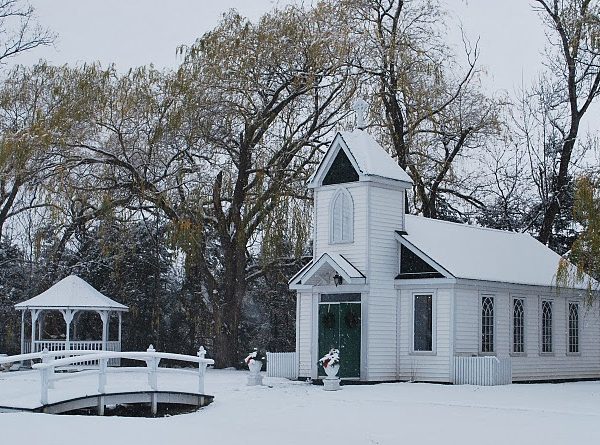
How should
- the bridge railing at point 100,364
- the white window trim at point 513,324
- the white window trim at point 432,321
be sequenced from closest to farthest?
the bridge railing at point 100,364 < the white window trim at point 432,321 < the white window trim at point 513,324

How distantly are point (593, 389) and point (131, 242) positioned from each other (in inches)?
763

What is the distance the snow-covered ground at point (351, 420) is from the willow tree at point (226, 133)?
11443mm

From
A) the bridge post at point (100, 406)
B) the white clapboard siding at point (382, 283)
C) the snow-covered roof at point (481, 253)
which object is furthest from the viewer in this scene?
the snow-covered roof at point (481, 253)

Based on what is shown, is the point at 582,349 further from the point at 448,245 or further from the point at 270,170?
the point at 270,170

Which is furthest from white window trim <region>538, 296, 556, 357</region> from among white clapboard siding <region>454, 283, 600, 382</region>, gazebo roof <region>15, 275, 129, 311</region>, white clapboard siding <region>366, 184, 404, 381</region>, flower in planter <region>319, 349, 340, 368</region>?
gazebo roof <region>15, 275, 129, 311</region>

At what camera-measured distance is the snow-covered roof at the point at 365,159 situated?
28.5 meters

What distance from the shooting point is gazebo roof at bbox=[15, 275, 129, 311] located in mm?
36281

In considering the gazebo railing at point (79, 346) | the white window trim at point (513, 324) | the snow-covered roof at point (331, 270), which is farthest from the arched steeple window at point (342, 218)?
the gazebo railing at point (79, 346)

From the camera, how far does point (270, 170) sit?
119 feet

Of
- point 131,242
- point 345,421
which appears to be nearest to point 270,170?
point 131,242

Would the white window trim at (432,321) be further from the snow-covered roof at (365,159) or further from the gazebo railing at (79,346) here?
the gazebo railing at (79,346)

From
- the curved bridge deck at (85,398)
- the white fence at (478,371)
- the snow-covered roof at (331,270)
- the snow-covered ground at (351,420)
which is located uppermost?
the snow-covered roof at (331,270)

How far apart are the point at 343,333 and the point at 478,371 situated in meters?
3.81

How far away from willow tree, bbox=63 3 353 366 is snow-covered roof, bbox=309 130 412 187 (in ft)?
20.3
